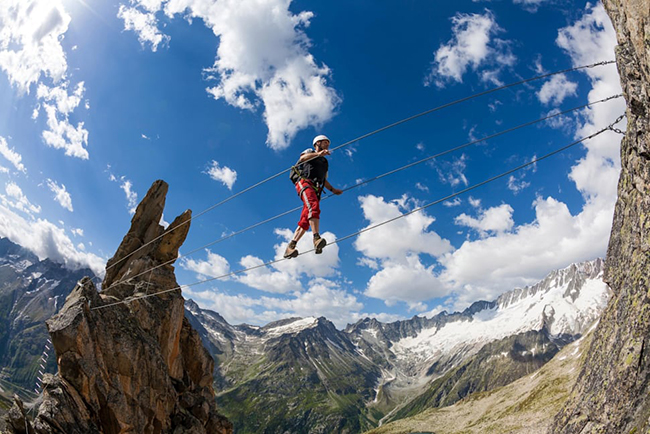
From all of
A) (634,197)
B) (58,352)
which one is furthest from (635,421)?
(58,352)

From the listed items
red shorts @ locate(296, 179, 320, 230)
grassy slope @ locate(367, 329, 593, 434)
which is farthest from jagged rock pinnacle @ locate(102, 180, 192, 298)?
grassy slope @ locate(367, 329, 593, 434)

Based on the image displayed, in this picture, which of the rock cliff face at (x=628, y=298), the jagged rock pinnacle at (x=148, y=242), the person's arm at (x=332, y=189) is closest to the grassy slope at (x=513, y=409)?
the rock cliff face at (x=628, y=298)

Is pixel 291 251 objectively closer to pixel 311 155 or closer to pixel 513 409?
pixel 311 155

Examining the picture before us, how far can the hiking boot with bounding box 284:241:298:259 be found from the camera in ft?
48.4

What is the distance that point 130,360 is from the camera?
1158 inches

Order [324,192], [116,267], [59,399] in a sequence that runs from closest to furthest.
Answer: [324,192], [59,399], [116,267]

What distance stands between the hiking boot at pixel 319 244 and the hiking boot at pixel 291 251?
1199 millimetres

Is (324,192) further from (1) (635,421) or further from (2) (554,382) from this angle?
(2) (554,382)

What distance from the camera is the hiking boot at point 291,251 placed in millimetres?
14742

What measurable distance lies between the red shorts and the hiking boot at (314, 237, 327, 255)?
835mm

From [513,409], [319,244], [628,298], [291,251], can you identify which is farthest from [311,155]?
[513,409]

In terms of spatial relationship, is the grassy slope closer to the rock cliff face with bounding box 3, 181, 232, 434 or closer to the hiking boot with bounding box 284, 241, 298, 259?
the rock cliff face with bounding box 3, 181, 232, 434

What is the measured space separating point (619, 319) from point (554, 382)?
400 ft

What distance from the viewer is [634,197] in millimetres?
15250
